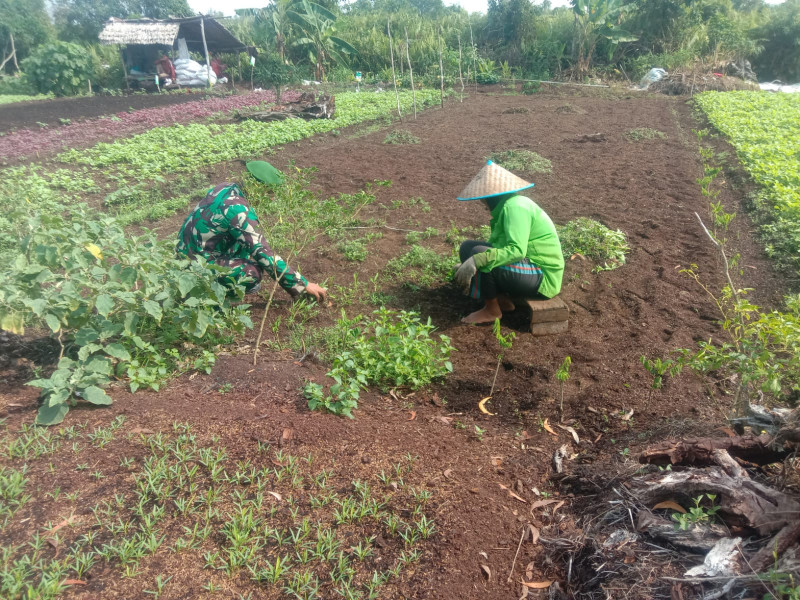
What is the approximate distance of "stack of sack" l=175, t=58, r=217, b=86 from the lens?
68.5 feet

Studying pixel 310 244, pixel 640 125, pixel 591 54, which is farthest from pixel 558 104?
pixel 310 244

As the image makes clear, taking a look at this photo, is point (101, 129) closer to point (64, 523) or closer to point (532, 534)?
point (64, 523)

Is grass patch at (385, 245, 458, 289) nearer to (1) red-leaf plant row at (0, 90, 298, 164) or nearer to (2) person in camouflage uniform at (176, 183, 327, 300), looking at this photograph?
(2) person in camouflage uniform at (176, 183, 327, 300)

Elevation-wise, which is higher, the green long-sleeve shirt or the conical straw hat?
the conical straw hat

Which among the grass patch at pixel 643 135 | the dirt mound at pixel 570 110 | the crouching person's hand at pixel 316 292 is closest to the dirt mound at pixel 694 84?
the dirt mound at pixel 570 110

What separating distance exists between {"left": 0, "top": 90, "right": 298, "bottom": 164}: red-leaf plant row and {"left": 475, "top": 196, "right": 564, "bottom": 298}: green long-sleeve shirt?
909cm

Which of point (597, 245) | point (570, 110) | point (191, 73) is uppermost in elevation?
point (191, 73)

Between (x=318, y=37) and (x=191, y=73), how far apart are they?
17.0ft

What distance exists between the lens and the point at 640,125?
11234 mm

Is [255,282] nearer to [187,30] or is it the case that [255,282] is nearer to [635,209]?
[635,209]

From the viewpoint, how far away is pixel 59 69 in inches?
754

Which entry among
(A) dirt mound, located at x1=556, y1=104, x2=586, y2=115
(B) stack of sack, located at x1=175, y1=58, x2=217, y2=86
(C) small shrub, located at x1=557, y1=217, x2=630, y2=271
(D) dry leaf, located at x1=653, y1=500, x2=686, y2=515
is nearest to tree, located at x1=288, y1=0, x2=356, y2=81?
(B) stack of sack, located at x1=175, y1=58, x2=217, y2=86

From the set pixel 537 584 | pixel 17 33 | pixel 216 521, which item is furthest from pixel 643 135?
pixel 17 33

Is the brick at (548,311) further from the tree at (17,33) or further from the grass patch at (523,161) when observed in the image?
the tree at (17,33)
